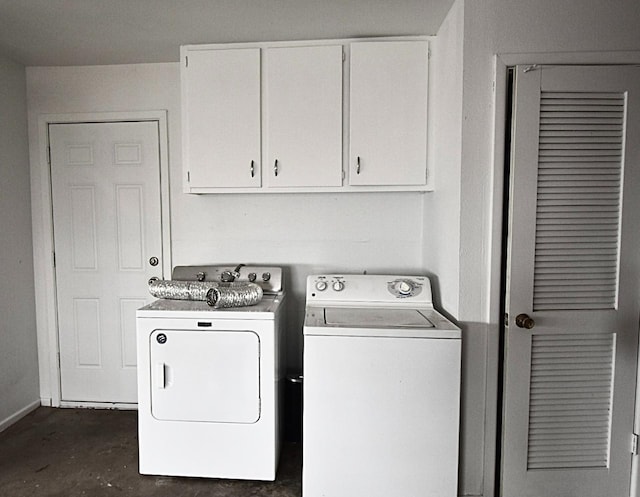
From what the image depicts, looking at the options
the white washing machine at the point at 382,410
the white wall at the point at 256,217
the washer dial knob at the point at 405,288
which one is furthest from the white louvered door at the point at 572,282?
the white wall at the point at 256,217

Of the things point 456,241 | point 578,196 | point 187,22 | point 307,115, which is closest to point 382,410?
point 456,241

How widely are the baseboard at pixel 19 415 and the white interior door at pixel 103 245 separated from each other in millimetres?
186

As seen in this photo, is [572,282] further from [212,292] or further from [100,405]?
[100,405]

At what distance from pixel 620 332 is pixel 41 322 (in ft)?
11.4

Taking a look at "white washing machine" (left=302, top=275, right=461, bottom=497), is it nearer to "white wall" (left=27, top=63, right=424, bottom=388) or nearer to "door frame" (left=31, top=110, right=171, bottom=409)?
"white wall" (left=27, top=63, right=424, bottom=388)

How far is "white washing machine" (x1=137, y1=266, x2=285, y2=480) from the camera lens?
1.85m

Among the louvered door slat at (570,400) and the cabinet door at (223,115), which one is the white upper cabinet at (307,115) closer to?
the cabinet door at (223,115)

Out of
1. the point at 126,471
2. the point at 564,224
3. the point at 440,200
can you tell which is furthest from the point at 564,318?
the point at 126,471

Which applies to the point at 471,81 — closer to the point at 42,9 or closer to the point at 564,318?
the point at 564,318

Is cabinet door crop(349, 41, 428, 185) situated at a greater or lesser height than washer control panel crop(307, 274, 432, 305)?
greater

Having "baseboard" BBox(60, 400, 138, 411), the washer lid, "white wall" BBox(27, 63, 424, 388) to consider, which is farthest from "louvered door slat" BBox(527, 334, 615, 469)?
"baseboard" BBox(60, 400, 138, 411)

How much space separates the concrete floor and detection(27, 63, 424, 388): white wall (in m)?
0.83

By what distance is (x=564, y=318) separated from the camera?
1.70 meters

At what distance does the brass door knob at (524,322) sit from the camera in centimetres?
167
